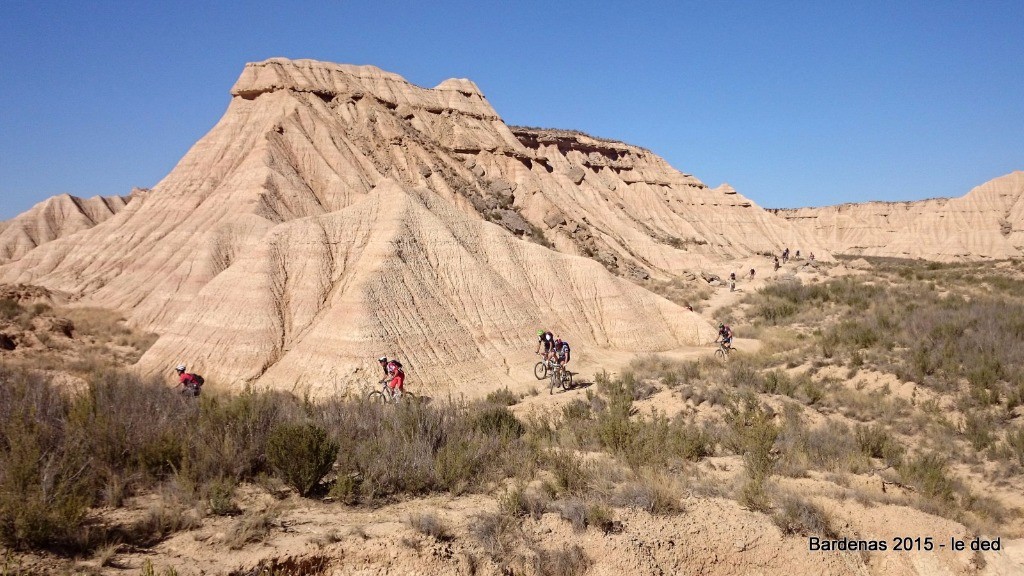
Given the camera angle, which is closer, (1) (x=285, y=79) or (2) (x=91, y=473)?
(2) (x=91, y=473)

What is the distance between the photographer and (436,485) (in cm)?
733

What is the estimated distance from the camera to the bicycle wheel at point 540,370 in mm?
19212

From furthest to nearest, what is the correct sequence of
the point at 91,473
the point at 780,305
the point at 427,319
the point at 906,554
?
the point at 780,305, the point at 427,319, the point at 906,554, the point at 91,473

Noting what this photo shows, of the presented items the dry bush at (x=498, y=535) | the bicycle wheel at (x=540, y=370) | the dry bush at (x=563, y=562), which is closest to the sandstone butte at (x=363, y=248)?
the bicycle wheel at (x=540, y=370)

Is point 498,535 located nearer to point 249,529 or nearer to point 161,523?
point 249,529

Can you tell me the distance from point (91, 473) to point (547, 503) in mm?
5206

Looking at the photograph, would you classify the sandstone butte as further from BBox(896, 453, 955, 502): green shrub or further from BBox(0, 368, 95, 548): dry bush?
BBox(896, 453, 955, 502): green shrub

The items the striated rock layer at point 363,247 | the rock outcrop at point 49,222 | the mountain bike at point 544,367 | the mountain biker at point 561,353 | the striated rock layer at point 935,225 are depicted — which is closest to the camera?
the mountain biker at point 561,353

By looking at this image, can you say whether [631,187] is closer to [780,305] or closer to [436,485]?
[780,305]

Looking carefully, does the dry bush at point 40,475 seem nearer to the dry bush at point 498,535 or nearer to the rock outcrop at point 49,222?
the dry bush at point 498,535

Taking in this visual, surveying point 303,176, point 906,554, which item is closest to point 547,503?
point 906,554

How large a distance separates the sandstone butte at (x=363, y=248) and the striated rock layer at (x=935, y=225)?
3579 cm

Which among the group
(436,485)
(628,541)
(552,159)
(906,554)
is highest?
(552,159)

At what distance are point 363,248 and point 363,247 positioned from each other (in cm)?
8
